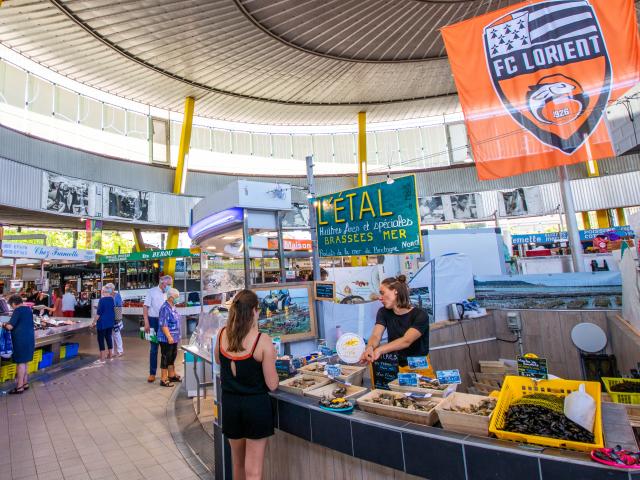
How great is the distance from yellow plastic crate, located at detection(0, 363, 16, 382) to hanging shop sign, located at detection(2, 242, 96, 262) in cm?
346

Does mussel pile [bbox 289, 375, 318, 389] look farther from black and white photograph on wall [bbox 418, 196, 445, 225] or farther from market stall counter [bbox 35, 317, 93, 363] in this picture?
black and white photograph on wall [bbox 418, 196, 445, 225]

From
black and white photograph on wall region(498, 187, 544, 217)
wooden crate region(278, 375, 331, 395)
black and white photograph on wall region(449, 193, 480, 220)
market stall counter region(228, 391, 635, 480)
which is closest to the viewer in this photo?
market stall counter region(228, 391, 635, 480)

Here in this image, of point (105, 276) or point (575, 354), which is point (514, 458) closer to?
point (575, 354)

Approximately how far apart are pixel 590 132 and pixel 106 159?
48.2ft

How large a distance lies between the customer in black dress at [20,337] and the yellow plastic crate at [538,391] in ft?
22.1

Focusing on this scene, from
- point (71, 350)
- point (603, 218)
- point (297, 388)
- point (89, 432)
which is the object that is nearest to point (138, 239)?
point (71, 350)

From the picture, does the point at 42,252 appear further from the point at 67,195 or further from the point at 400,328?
the point at 400,328

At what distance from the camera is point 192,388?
535 centimetres

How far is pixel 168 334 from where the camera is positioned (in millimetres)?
5609

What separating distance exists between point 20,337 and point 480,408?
668 centimetres

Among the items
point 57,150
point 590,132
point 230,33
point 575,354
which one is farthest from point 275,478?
point 57,150

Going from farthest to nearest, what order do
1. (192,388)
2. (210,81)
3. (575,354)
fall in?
1. (210,81)
2. (192,388)
3. (575,354)

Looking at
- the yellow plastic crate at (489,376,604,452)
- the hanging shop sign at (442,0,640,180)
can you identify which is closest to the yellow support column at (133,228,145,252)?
the hanging shop sign at (442,0,640,180)

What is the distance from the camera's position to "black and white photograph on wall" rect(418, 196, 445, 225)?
1842 centimetres
